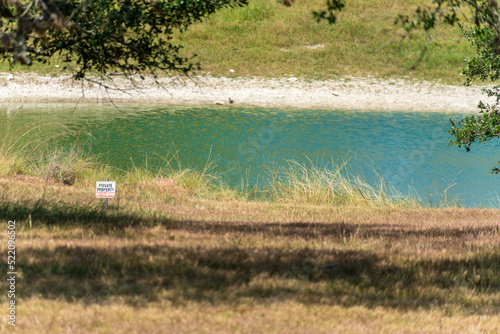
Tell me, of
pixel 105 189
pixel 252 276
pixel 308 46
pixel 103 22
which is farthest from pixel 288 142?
pixel 308 46

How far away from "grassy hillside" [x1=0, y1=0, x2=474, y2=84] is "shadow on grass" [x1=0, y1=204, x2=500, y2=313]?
33.4 metres

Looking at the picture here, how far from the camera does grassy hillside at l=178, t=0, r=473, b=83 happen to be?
39812mm

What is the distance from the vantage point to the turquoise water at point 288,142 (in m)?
17.7

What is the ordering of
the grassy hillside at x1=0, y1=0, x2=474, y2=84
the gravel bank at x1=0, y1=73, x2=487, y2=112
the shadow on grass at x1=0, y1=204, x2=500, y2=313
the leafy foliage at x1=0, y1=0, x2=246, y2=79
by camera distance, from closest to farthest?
the shadow on grass at x1=0, y1=204, x2=500, y2=313, the leafy foliage at x1=0, y1=0, x2=246, y2=79, the gravel bank at x1=0, y1=73, x2=487, y2=112, the grassy hillside at x1=0, y1=0, x2=474, y2=84

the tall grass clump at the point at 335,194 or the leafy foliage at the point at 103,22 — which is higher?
the leafy foliage at the point at 103,22

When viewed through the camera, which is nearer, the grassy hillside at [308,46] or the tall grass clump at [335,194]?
the tall grass clump at [335,194]

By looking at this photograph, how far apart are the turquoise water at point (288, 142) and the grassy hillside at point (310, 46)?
797cm

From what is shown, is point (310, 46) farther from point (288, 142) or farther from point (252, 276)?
point (252, 276)

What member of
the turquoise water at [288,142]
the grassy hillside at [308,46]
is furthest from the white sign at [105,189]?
the grassy hillside at [308,46]

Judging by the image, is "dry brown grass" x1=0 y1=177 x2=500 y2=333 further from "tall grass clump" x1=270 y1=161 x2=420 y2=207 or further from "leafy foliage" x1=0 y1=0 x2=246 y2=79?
"tall grass clump" x1=270 y1=161 x2=420 y2=207

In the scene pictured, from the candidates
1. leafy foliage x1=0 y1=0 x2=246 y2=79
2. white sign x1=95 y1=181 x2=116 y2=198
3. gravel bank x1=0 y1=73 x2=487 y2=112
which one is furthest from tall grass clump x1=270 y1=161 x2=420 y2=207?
gravel bank x1=0 y1=73 x2=487 y2=112

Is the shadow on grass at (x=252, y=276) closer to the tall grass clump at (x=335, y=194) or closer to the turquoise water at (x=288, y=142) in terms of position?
the tall grass clump at (x=335, y=194)

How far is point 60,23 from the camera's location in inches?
241

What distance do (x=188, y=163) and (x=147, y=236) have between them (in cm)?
1221
